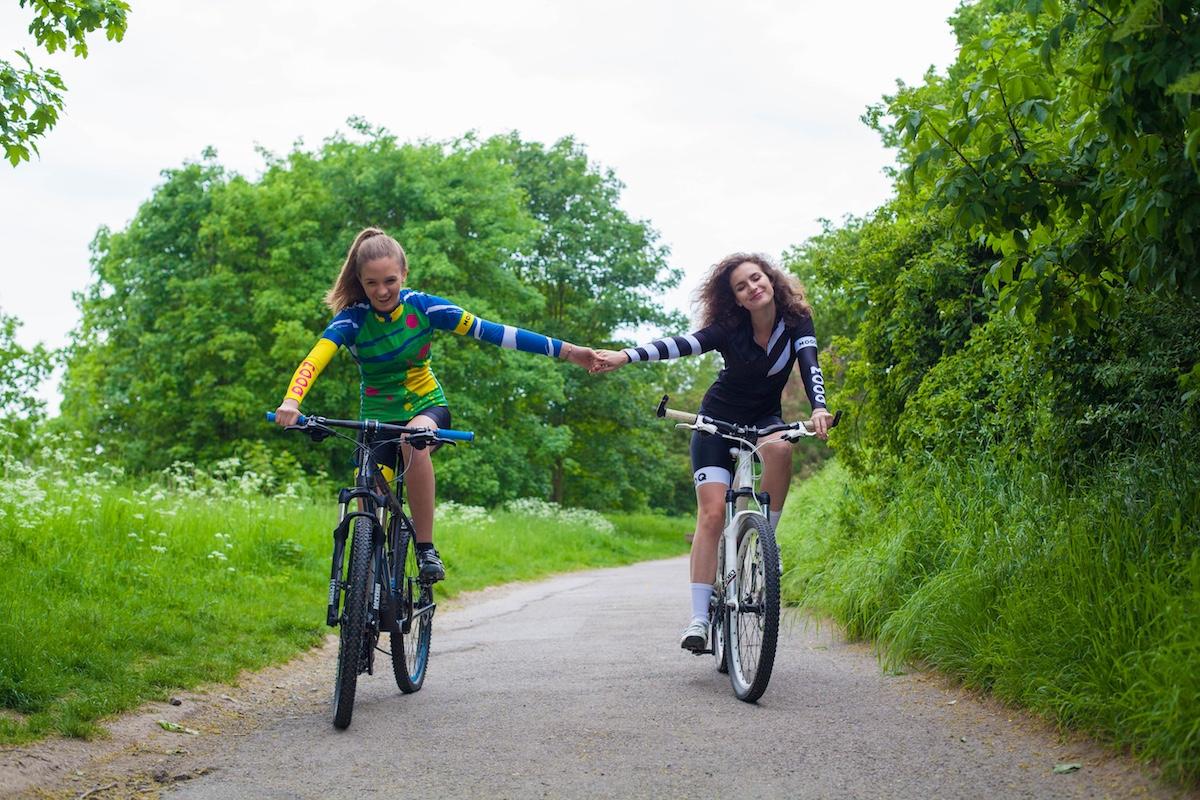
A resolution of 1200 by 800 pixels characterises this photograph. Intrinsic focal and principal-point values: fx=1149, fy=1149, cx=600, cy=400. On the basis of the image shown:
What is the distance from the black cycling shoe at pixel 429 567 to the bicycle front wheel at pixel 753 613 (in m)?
1.48

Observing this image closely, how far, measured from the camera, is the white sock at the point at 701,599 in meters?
6.00

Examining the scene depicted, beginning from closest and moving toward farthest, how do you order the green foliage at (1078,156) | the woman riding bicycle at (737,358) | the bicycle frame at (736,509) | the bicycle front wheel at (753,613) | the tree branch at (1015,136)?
the green foliage at (1078,156) → the tree branch at (1015,136) → the bicycle front wheel at (753,613) → the bicycle frame at (736,509) → the woman riding bicycle at (737,358)

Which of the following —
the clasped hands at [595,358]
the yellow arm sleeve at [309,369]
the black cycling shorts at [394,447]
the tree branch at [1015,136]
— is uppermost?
the tree branch at [1015,136]

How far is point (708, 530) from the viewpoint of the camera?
19.8ft

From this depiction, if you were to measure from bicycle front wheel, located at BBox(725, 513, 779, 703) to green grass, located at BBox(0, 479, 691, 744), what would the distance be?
2727 mm

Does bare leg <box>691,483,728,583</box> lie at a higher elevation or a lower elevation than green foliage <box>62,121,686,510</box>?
lower

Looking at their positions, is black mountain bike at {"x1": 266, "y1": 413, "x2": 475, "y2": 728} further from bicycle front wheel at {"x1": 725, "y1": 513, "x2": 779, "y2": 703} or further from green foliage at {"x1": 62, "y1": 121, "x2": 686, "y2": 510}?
green foliage at {"x1": 62, "y1": 121, "x2": 686, "y2": 510}

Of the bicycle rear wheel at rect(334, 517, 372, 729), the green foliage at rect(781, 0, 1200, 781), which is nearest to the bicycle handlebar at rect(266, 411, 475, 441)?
the bicycle rear wheel at rect(334, 517, 372, 729)

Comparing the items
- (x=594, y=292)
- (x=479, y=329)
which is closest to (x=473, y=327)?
(x=479, y=329)

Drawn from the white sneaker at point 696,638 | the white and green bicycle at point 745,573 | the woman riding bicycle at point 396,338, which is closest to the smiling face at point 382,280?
the woman riding bicycle at point 396,338

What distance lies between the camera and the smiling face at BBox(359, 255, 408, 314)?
5559 mm

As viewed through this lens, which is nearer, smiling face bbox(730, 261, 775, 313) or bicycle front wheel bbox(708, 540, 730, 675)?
bicycle front wheel bbox(708, 540, 730, 675)

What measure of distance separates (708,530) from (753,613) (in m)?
0.65

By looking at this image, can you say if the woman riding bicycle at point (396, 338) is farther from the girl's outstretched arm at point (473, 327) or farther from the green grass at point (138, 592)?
the green grass at point (138, 592)
